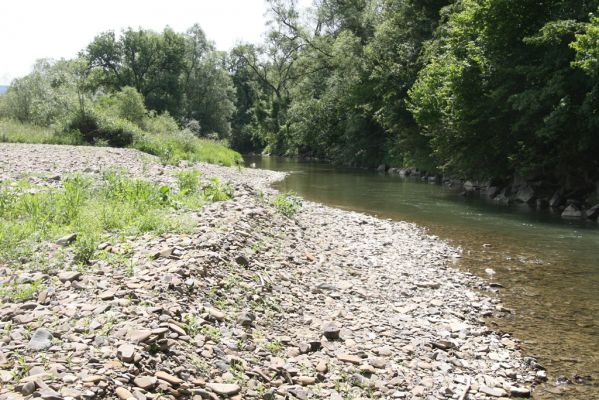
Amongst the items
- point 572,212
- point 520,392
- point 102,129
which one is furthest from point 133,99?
point 520,392

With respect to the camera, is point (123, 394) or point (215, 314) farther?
point (215, 314)

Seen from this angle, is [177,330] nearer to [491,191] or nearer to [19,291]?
[19,291]

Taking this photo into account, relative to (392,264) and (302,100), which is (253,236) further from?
(302,100)

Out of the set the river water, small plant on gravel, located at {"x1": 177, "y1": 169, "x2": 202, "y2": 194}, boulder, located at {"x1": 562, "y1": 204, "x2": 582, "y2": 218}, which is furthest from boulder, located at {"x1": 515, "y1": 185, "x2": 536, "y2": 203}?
small plant on gravel, located at {"x1": 177, "y1": 169, "x2": 202, "y2": 194}

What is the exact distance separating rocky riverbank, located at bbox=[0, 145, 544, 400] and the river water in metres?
0.44

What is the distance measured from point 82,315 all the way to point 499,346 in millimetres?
5542

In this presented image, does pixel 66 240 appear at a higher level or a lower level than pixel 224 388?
higher

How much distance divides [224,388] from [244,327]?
1.51m

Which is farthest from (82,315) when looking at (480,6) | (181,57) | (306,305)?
(181,57)

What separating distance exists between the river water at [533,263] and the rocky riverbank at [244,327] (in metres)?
0.44

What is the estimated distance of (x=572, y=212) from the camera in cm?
1898

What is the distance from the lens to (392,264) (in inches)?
429

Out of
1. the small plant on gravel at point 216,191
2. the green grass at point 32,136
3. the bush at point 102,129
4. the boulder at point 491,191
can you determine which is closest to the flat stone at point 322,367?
the small plant on gravel at point 216,191

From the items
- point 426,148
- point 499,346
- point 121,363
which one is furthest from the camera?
point 426,148
